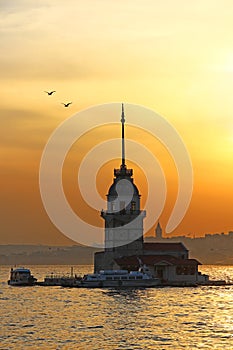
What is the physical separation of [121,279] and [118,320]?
204ft

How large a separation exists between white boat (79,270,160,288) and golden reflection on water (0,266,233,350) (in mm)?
6970

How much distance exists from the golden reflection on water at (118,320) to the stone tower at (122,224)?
20483 millimetres

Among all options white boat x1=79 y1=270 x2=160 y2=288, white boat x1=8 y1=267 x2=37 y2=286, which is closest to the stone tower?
white boat x1=79 y1=270 x2=160 y2=288

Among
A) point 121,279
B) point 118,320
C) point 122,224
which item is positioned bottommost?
point 118,320

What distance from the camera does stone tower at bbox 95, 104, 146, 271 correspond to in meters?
175

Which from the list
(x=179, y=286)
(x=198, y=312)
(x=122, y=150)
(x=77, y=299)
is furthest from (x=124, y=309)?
(x=122, y=150)

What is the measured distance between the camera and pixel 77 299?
136750mm

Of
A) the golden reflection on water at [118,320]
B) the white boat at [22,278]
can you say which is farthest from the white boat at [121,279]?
the white boat at [22,278]

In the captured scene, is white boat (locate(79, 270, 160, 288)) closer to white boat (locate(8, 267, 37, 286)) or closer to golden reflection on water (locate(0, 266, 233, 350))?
golden reflection on water (locate(0, 266, 233, 350))

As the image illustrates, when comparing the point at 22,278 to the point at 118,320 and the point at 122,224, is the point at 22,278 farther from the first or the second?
the point at 118,320

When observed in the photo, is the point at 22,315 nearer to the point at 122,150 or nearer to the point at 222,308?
the point at 222,308

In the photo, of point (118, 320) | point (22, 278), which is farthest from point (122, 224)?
point (118, 320)

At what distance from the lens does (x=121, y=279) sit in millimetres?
163125

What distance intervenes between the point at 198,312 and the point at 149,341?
33491 mm
